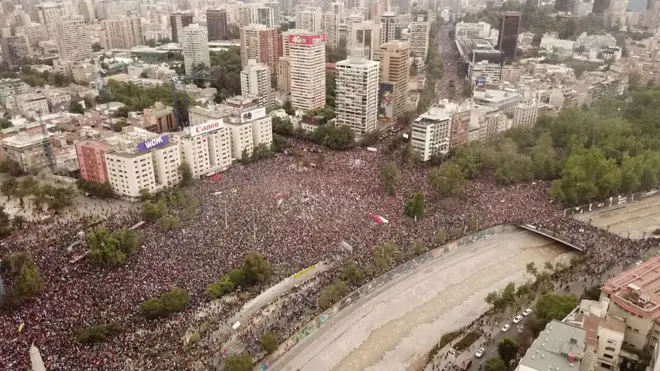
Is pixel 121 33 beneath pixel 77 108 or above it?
above

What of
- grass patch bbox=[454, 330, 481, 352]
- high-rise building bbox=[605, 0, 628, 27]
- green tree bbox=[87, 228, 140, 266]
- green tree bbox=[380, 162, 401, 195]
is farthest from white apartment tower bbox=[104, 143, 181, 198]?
high-rise building bbox=[605, 0, 628, 27]

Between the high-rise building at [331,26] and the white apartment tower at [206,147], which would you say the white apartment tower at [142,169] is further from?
the high-rise building at [331,26]

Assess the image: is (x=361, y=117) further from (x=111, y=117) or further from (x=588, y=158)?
(x=111, y=117)

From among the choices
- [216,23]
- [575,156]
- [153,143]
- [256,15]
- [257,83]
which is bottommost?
[575,156]

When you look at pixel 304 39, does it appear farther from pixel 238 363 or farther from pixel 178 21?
pixel 178 21

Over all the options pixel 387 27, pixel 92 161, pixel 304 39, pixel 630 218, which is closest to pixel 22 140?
pixel 92 161

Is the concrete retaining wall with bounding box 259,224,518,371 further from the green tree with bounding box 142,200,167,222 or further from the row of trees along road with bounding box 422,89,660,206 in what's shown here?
the green tree with bounding box 142,200,167,222

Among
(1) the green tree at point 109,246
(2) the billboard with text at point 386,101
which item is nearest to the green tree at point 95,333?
(1) the green tree at point 109,246
